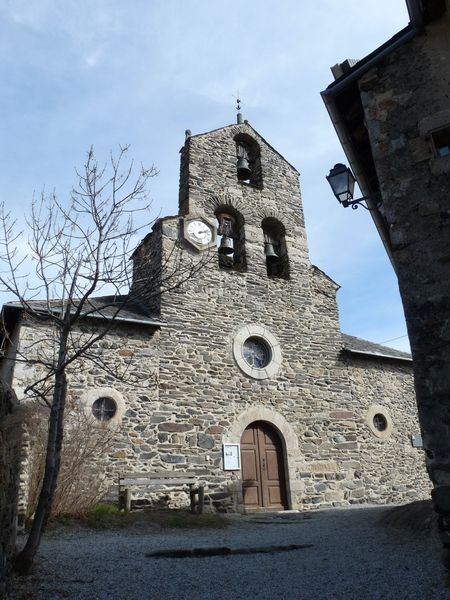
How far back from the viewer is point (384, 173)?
14.6 feet

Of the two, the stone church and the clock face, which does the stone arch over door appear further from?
the clock face

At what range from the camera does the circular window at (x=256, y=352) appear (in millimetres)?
10227

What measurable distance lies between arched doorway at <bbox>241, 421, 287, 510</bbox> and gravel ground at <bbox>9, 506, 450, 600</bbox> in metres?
3.16

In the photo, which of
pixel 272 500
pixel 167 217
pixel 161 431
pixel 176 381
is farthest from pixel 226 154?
pixel 272 500

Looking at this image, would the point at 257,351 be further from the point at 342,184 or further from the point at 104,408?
the point at 342,184

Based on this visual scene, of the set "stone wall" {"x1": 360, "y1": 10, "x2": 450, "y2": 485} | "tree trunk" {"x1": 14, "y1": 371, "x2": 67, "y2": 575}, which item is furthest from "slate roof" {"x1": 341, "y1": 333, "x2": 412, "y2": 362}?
"tree trunk" {"x1": 14, "y1": 371, "x2": 67, "y2": 575}

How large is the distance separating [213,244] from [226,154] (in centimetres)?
294

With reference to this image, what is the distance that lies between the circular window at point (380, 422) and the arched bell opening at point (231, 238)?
4.63 metres

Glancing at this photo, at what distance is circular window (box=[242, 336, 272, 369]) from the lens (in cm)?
1023

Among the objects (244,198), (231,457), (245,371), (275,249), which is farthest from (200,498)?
(244,198)

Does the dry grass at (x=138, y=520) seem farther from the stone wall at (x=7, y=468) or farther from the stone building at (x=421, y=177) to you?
the stone building at (x=421, y=177)

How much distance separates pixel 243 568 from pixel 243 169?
1011 cm

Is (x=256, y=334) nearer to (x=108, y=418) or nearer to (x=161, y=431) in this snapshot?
(x=161, y=431)

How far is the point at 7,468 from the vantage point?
10.8 feet
